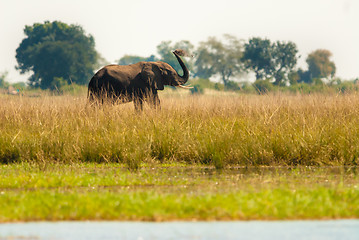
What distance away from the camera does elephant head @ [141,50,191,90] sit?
20.0 m

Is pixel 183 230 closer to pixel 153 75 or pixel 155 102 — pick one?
pixel 155 102

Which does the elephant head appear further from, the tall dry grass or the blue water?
the blue water

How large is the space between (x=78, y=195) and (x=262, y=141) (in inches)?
213

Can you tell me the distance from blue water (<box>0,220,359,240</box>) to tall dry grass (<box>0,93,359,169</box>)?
4735 millimetres

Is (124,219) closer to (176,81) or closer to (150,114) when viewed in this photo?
(150,114)

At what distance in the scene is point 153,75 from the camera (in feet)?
66.0

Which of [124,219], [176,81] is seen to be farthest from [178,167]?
[176,81]

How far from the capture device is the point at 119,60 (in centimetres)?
13125

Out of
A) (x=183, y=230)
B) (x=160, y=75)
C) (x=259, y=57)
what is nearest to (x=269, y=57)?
(x=259, y=57)

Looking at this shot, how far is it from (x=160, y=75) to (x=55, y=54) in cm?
4587

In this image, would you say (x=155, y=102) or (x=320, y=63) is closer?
(x=155, y=102)

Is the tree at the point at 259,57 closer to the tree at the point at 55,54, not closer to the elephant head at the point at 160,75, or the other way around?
the tree at the point at 55,54

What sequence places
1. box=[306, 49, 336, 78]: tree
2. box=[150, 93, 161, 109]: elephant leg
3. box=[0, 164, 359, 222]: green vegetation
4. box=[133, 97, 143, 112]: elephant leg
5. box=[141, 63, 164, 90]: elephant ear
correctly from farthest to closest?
box=[306, 49, 336, 78]: tree
box=[141, 63, 164, 90]: elephant ear
box=[133, 97, 143, 112]: elephant leg
box=[150, 93, 161, 109]: elephant leg
box=[0, 164, 359, 222]: green vegetation

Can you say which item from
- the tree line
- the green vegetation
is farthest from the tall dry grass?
the tree line
